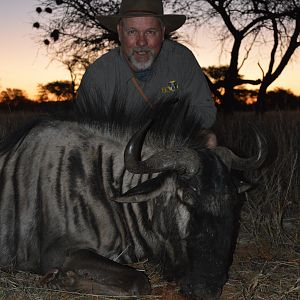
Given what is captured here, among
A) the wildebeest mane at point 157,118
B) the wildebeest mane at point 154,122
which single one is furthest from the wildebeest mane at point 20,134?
the wildebeest mane at point 157,118

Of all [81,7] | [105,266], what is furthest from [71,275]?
[81,7]

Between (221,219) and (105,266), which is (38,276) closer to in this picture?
(105,266)

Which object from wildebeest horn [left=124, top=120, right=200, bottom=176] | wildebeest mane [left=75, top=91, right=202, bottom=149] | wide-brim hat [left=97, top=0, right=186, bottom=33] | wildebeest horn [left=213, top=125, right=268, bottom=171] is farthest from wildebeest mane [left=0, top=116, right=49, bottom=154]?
wide-brim hat [left=97, top=0, right=186, bottom=33]

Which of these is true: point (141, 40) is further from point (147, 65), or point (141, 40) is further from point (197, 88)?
point (197, 88)

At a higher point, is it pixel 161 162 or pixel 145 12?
pixel 145 12

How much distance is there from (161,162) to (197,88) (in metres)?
1.62

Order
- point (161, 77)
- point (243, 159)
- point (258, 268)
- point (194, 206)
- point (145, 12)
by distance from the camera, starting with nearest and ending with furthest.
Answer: point (194, 206) < point (243, 159) < point (258, 268) < point (145, 12) < point (161, 77)

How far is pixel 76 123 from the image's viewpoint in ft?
10.6

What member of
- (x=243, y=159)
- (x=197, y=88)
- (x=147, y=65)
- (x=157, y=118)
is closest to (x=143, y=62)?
(x=147, y=65)

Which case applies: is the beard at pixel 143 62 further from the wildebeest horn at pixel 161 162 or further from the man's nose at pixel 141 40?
the wildebeest horn at pixel 161 162

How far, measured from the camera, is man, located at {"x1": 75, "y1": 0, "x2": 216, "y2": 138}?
13.4 feet

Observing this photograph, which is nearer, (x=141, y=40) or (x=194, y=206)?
(x=194, y=206)

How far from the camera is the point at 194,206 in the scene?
266 centimetres

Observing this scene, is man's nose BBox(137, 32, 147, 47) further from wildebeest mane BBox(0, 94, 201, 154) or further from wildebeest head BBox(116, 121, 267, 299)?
wildebeest head BBox(116, 121, 267, 299)
